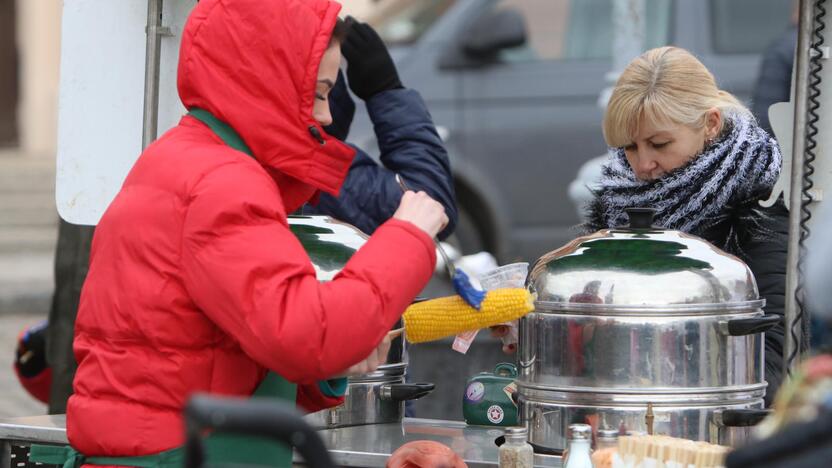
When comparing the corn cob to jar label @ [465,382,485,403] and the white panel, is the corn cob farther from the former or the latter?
the white panel

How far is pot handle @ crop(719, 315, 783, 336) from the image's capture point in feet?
8.93

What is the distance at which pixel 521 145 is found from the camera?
7980 mm

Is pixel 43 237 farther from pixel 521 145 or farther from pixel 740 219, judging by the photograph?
pixel 740 219

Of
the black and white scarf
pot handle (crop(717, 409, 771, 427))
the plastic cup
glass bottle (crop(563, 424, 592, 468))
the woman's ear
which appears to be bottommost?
glass bottle (crop(563, 424, 592, 468))

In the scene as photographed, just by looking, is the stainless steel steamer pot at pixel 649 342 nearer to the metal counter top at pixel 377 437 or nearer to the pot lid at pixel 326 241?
the metal counter top at pixel 377 437

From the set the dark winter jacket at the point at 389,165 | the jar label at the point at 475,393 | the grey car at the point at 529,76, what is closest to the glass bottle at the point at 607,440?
the jar label at the point at 475,393

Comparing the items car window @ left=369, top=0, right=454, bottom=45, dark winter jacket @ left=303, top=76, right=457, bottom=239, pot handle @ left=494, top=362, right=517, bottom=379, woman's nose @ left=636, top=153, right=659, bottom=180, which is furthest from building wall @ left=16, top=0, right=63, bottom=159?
woman's nose @ left=636, top=153, right=659, bottom=180

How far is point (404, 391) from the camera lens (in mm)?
3307

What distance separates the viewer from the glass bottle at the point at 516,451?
265 cm

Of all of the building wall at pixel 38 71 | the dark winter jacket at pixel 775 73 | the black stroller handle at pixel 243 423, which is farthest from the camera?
the building wall at pixel 38 71

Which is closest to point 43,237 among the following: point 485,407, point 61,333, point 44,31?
point 44,31

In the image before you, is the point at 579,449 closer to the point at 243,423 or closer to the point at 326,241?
the point at 326,241

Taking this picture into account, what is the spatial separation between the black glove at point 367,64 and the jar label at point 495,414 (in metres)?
0.99

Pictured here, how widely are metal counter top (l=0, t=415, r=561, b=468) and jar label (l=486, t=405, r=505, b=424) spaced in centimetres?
2
